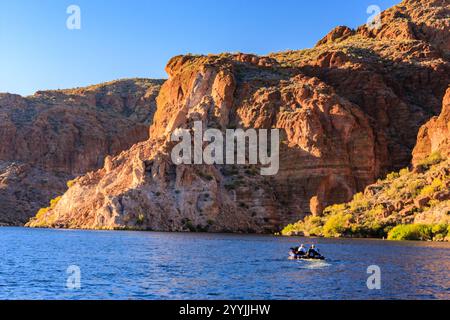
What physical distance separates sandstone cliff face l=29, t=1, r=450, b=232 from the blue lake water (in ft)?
183

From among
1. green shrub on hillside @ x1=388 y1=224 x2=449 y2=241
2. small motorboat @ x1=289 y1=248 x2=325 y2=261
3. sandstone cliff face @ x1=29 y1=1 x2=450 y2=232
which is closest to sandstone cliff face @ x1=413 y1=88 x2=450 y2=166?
sandstone cliff face @ x1=29 y1=1 x2=450 y2=232

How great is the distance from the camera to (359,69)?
18500 cm

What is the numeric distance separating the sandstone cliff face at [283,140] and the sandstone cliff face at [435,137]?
42.8 ft

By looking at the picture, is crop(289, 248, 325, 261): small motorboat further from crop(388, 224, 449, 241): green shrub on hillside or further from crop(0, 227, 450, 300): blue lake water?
crop(388, 224, 449, 241): green shrub on hillside

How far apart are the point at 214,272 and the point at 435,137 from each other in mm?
95774

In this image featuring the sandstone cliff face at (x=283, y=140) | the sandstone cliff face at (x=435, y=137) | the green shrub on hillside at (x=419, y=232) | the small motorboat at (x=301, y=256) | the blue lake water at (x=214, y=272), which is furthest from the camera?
the sandstone cliff face at (x=283, y=140)

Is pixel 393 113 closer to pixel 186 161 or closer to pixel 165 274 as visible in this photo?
pixel 186 161

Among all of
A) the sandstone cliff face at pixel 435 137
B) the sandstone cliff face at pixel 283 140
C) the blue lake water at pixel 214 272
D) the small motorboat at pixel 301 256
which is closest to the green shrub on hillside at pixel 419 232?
the blue lake water at pixel 214 272

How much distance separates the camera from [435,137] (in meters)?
147

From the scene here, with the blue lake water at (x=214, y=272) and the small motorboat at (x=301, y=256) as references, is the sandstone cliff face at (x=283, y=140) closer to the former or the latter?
the blue lake water at (x=214, y=272)

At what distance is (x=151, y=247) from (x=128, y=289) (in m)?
42.5

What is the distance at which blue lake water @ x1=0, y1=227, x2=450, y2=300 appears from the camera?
49531 millimetres

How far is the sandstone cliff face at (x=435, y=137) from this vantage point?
143 metres
